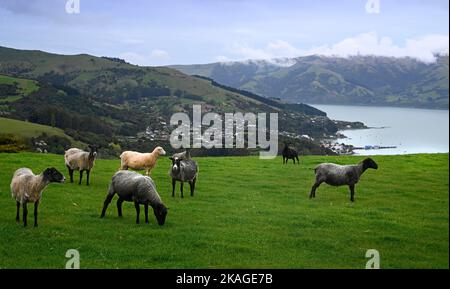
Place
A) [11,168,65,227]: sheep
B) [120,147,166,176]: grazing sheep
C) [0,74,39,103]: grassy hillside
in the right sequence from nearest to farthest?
[11,168,65,227]: sheep → [120,147,166,176]: grazing sheep → [0,74,39,103]: grassy hillside

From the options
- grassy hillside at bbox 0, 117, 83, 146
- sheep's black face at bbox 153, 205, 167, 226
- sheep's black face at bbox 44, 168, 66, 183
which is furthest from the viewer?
grassy hillside at bbox 0, 117, 83, 146

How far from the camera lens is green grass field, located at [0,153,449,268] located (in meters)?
12.2

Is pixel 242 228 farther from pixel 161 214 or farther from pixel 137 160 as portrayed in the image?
pixel 137 160

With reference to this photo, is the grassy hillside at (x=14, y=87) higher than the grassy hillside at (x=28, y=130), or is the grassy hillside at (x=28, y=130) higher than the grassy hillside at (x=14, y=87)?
the grassy hillside at (x=14, y=87)

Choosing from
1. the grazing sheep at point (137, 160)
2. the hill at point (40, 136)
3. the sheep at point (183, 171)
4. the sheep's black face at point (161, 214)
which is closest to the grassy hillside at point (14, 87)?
the hill at point (40, 136)

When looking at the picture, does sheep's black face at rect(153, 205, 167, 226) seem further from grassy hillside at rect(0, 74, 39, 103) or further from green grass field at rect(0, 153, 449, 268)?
grassy hillside at rect(0, 74, 39, 103)

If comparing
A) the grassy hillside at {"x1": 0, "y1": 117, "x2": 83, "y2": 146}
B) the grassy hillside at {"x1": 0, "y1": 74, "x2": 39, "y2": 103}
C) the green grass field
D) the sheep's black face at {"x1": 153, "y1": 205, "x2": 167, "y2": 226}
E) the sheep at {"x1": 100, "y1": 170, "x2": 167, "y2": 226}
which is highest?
the grassy hillside at {"x1": 0, "y1": 74, "x2": 39, "y2": 103}

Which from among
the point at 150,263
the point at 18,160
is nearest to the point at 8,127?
the point at 18,160

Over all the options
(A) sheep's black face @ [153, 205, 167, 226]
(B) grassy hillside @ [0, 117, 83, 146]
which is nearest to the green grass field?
(A) sheep's black face @ [153, 205, 167, 226]

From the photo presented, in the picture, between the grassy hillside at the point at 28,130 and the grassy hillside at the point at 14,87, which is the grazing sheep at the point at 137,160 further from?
the grassy hillside at the point at 14,87

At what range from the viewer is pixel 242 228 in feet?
51.8

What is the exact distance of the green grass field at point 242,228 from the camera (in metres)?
12.2

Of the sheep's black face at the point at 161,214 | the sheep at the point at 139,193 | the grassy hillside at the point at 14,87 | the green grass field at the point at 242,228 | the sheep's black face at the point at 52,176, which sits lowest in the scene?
the green grass field at the point at 242,228
